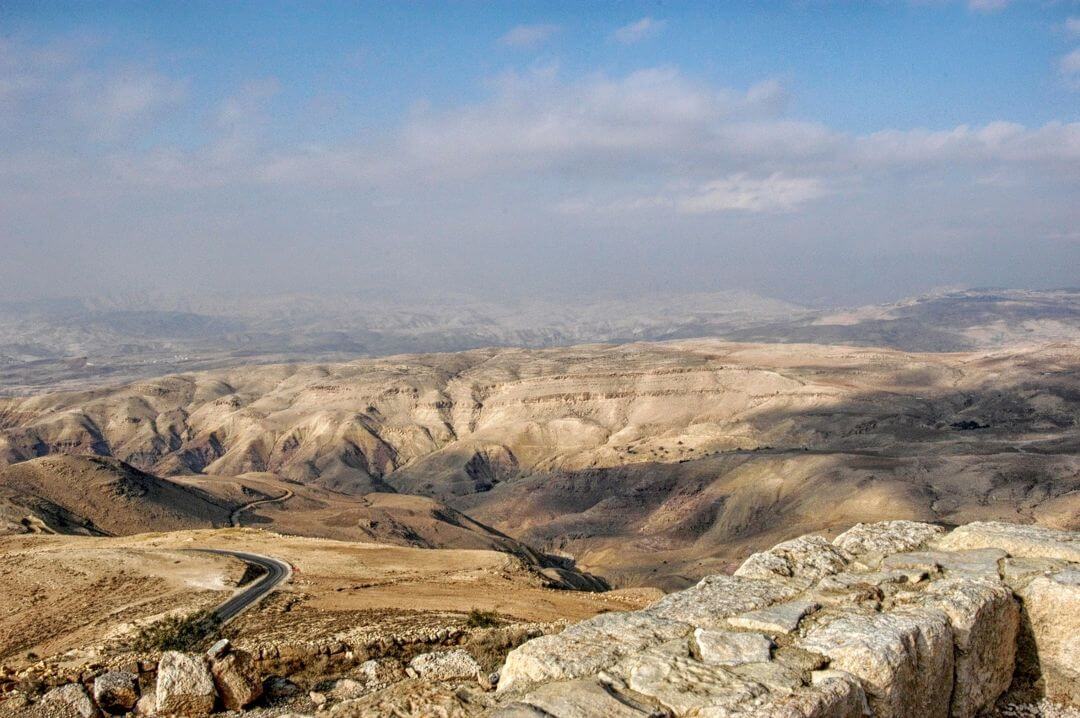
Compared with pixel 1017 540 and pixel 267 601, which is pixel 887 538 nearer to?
pixel 1017 540

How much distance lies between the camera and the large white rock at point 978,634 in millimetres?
8781

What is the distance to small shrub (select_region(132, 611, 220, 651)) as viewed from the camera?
57.8 feet

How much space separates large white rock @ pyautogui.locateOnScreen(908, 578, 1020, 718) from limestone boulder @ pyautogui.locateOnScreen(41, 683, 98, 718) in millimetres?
10229

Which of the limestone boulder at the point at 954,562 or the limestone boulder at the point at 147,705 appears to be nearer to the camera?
the limestone boulder at the point at 147,705

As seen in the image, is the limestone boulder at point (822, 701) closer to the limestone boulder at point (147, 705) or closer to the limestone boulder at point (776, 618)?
the limestone boulder at point (776, 618)

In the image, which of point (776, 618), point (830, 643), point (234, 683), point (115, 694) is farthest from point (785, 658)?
point (115, 694)

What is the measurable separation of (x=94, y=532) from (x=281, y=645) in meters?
52.9

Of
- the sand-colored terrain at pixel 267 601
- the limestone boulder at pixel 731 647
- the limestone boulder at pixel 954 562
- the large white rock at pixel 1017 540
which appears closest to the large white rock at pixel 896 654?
the limestone boulder at pixel 731 647

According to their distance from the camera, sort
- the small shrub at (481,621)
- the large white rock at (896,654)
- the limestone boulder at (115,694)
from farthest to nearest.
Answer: the small shrub at (481,621)
the limestone boulder at (115,694)
the large white rock at (896,654)

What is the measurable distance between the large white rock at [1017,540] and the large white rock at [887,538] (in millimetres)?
341

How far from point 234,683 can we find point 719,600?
243 inches

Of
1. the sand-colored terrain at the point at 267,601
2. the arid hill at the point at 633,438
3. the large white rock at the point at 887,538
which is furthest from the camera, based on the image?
the arid hill at the point at 633,438

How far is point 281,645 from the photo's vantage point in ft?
48.4

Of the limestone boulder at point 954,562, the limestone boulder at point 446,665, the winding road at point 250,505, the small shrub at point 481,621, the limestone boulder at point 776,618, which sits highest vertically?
the limestone boulder at point 776,618
